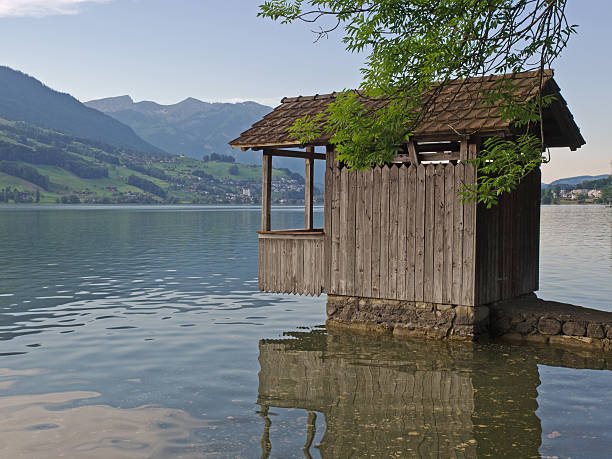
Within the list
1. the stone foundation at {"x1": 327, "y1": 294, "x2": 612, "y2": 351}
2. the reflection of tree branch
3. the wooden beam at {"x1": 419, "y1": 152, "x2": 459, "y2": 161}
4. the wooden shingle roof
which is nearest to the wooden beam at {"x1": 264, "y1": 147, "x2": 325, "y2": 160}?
the wooden shingle roof

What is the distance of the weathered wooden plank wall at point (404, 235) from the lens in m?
12.9

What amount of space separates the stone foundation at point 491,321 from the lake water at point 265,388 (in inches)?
14.1

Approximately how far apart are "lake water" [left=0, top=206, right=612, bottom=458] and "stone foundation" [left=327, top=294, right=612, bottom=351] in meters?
0.36

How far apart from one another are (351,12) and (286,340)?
773cm

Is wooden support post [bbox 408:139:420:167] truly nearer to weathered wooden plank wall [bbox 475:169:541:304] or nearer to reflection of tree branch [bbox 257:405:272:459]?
weathered wooden plank wall [bbox 475:169:541:304]

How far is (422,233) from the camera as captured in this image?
1330 centimetres

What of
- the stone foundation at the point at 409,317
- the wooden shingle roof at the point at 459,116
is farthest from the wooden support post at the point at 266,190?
the stone foundation at the point at 409,317

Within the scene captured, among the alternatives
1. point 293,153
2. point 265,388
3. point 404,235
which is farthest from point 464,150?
point 265,388

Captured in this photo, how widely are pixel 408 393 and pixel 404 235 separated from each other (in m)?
4.21

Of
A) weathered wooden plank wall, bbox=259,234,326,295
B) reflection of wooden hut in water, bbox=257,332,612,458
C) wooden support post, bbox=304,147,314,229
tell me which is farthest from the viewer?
wooden support post, bbox=304,147,314,229

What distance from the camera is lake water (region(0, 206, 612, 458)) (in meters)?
8.05

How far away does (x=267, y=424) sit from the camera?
8828 mm

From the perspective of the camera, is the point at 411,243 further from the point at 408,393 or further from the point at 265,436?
the point at 265,436

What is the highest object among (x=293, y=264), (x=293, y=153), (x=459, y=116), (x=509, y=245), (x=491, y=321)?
(x=459, y=116)
